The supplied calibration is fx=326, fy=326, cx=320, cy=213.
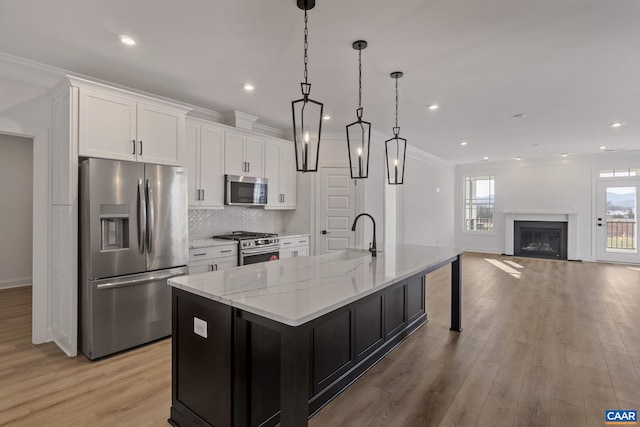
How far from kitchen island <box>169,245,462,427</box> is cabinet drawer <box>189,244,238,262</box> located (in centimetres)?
167

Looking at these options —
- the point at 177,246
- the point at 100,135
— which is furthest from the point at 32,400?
the point at 100,135

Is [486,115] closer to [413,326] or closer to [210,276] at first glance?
[413,326]

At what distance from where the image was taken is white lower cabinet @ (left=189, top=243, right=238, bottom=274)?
3.78 meters

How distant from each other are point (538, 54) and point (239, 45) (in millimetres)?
2642

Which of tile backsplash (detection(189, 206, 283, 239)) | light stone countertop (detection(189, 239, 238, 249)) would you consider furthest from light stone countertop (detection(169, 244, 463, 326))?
tile backsplash (detection(189, 206, 283, 239))

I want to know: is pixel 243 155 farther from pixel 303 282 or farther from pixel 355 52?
pixel 303 282

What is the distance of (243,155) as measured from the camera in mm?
4660

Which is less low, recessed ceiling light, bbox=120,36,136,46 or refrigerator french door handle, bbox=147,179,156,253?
recessed ceiling light, bbox=120,36,136,46

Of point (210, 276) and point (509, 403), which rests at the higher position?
point (210, 276)

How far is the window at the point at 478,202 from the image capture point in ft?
31.6

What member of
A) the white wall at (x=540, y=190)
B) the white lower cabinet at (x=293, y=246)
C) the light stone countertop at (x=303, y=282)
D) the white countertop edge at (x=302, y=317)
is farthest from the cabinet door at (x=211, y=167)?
the white wall at (x=540, y=190)

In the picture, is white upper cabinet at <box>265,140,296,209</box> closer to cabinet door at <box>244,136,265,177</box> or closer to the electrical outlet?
cabinet door at <box>244,136,265,177</box>

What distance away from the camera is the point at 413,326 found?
3.53 m

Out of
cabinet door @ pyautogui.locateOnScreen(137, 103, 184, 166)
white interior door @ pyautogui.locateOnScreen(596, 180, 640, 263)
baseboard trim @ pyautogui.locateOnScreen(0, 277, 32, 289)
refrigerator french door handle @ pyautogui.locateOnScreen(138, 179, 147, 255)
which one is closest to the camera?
refrigerator french door handle @ pyautogui.locateOnScreen(138, 179, 147, 255)
